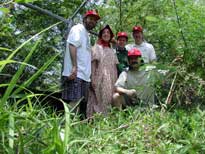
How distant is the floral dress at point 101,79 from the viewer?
4.59 meters

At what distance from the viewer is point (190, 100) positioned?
10.2ft

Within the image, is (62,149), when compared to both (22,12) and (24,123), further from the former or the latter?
(22,12)

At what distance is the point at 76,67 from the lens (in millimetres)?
4250

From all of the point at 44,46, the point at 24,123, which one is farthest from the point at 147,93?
the point at 44,46

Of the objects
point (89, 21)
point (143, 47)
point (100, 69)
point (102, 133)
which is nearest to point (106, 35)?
point (89, 21)

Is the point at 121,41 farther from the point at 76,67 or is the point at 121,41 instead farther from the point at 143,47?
the point at 76,67

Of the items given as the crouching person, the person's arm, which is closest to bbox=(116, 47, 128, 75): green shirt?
the crouching person

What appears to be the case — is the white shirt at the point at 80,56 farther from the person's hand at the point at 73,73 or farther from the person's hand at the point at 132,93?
the person's hand at the point at 132,93

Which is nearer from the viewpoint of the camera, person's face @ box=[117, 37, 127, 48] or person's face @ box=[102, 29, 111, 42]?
person's face @ box=[102, 29, 111, 42]

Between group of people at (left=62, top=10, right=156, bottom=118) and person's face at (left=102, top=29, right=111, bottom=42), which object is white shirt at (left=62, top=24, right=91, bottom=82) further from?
person's face at (left=102, top=29, right=111, bottom=42)

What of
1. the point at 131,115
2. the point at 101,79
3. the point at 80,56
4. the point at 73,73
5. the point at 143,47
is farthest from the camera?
the point at 143,47

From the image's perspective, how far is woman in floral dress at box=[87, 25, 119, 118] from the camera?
4.59 m

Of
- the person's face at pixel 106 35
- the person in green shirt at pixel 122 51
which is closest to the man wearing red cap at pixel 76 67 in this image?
the person's face at pixel 106 35

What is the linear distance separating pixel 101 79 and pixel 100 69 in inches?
4.0
